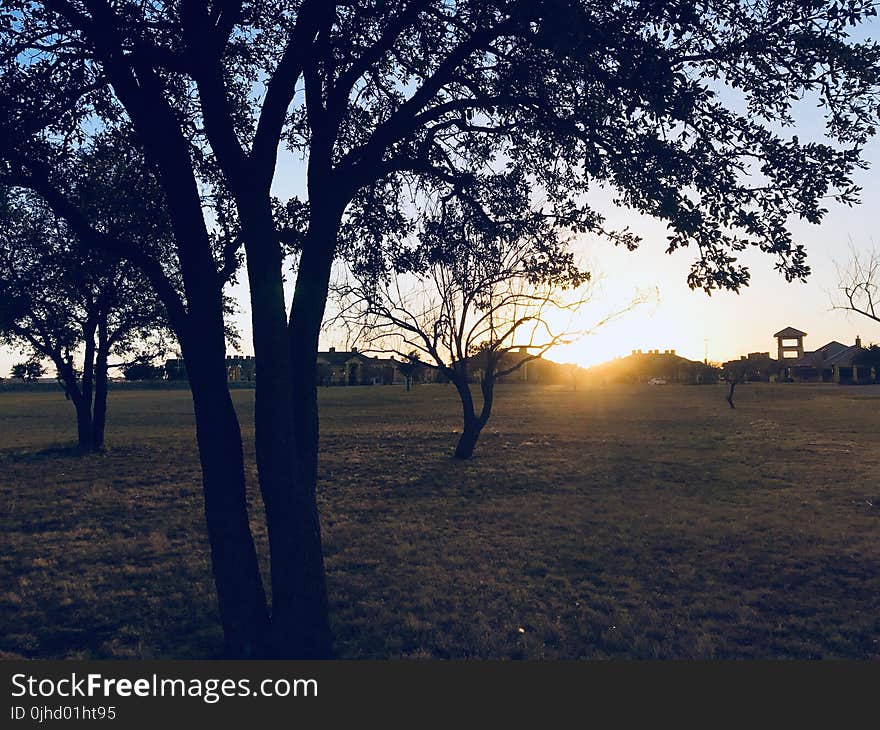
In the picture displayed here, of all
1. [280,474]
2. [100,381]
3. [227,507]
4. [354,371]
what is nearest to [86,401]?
[100,381]

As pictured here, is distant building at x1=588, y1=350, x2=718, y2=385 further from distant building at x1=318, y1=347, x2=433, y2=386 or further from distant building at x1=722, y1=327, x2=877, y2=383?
distant building at x1=318, y1=347, x2=433, y2=386

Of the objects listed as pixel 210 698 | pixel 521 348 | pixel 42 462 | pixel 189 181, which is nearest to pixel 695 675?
pixel 210 698

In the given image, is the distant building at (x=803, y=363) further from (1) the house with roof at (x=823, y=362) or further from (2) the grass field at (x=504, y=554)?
(2) the grass field at (x=504, y=554)

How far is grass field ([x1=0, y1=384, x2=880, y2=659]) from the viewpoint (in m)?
8.06

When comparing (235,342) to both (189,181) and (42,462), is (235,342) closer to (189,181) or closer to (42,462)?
(42,462)

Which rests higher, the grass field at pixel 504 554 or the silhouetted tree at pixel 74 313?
the silhouetted tree at pixel 74 313

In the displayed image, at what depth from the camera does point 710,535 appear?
43.5 ft

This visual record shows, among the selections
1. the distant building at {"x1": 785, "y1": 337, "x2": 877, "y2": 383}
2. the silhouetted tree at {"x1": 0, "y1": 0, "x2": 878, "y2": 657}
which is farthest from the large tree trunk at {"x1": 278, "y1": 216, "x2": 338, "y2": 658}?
the distant building at {"x1": 785, "y1": 337, "x2": 877, "y2": 383}

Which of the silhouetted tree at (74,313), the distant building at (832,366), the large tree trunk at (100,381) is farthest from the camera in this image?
the distant building at (832,366)

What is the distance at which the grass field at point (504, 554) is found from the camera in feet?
26.5

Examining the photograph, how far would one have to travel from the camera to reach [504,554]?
12023mm

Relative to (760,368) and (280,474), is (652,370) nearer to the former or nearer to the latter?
(760,368)

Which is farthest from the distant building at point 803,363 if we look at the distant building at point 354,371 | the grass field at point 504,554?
the grass field at point 504,554

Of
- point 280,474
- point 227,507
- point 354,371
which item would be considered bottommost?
point 227,507
